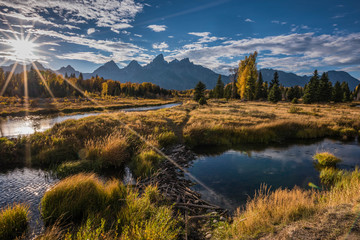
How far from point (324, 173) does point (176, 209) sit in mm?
9348

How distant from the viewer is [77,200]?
588 cm

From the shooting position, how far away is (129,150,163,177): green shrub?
9.62 meters

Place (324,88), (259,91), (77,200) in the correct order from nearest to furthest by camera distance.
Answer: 1. (77,200)
2. (324,88)
3. (259,91)

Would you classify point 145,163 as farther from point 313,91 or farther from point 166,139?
point 313,91

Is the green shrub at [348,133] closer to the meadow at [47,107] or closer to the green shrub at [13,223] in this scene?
the green shrub at [13,223]

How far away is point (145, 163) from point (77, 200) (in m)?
4.47

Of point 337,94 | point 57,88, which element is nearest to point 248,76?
point 337,94

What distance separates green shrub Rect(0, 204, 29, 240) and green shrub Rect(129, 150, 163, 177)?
4.87 metres

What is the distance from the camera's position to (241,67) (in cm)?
6288

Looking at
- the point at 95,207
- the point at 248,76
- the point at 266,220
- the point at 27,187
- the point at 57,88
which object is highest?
the point at 248,76

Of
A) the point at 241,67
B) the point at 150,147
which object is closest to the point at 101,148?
the point at 150,147

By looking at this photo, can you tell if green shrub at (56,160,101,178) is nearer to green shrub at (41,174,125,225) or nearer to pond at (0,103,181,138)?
green shrub at (41,174,125,225)

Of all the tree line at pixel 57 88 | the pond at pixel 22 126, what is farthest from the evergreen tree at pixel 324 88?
the tree line at pixel 57 88

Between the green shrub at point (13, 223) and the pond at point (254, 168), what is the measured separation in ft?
21.6
